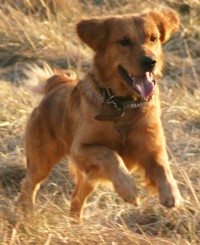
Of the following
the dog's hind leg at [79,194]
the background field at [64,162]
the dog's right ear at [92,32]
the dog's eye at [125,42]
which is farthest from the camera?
the dog's hind leg at [79,194]

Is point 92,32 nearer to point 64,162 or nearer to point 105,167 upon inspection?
point 105,167

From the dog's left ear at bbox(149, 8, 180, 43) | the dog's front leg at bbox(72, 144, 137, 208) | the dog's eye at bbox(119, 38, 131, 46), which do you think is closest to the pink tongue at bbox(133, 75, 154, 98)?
the dog's eye at bbox(119, 38, 131, 46)

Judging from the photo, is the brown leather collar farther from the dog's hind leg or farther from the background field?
the dog's hind leg

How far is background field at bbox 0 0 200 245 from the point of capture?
4949mm

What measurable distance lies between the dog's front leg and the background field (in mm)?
229

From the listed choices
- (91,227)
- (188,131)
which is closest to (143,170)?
(91,227)

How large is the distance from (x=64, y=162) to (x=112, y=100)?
160 cm

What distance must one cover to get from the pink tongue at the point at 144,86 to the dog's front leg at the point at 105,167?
1.48 ft

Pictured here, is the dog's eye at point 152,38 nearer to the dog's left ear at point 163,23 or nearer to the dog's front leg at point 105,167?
the dog's left ear at point 163,23

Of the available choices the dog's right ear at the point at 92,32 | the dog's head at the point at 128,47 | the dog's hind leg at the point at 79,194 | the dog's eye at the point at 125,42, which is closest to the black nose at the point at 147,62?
the dog's head at the point at 128,47

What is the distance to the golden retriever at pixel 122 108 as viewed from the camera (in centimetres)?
541

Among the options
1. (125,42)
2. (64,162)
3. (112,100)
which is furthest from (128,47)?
(64,162)

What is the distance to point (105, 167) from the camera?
5.35 meters

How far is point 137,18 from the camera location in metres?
5.76
